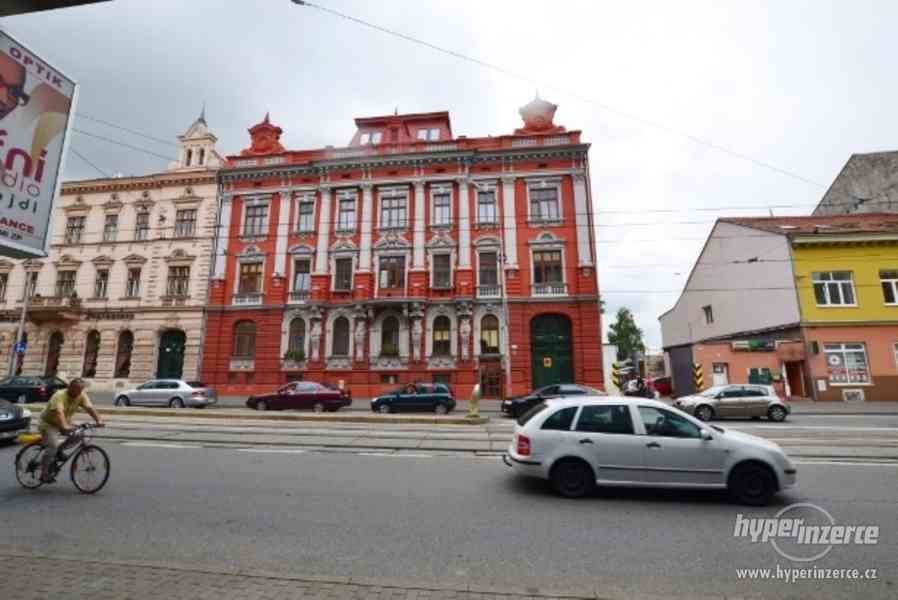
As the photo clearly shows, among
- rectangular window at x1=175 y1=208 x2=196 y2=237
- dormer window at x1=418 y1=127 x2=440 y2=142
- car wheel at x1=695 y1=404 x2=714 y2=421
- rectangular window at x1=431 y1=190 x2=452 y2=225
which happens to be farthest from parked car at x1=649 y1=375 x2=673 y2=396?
rectangular window at x1=175 y1=208 x2=196 y2=237

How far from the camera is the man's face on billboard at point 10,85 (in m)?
3.60

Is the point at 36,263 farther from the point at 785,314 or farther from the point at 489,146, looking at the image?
the point at 785,314

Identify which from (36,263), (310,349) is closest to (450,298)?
(310,349)

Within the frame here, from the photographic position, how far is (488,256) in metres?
24.8

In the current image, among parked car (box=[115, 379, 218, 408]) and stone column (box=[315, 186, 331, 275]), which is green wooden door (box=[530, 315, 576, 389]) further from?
parked car (box=[115, 379, 218, 408])

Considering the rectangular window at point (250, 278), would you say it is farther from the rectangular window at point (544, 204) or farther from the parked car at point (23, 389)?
the rectangular window at point (544, 204)

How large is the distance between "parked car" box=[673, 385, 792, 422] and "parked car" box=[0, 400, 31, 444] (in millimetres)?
21079

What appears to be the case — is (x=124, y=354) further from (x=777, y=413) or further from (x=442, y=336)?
(x=777, y=413)

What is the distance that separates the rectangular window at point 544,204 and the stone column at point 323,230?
1308cm

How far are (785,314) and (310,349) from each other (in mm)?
28112

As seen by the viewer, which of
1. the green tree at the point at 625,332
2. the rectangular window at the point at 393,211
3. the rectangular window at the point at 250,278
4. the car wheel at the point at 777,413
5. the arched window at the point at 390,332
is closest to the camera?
the car wheel at the point at 777,413

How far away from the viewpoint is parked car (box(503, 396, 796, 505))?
5.78m

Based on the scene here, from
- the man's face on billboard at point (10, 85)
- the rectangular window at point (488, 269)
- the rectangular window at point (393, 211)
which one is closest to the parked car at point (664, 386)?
the rectangular window at point (488, 269)

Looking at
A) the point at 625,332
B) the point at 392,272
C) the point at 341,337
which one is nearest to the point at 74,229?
the point at 341,337
